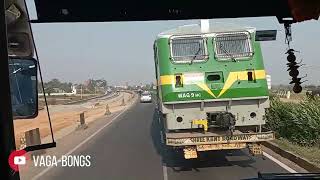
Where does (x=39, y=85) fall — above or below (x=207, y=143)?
above

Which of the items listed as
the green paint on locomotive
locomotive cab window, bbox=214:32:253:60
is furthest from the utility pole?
locomotive cab window, bbox=214:32:253:60

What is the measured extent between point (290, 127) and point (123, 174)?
7.86 metres

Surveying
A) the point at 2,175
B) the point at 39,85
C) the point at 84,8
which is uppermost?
the point at 84,8

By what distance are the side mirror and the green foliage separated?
13339 millimetres

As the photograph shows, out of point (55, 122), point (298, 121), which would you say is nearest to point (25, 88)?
point (298, 121)

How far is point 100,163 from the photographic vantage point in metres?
13.9

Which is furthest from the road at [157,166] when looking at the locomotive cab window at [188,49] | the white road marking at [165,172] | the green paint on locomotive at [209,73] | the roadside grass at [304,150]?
the locomotive cab window at [188,49]

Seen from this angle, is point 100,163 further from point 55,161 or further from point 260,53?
point 260,53

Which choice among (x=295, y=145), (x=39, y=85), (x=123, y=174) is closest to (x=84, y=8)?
(x=39, y=85)

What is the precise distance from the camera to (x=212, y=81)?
1238 centimetres

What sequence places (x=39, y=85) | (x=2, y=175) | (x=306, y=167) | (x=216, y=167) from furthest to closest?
1. (x=216, y=167)
2. (x=306, y=167)
3. (x=39, y=85)
4. (x=2, y=175)

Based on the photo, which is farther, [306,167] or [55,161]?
[55,161]

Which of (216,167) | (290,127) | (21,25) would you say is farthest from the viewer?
(290,127)

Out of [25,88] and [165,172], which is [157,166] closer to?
[165,172]
